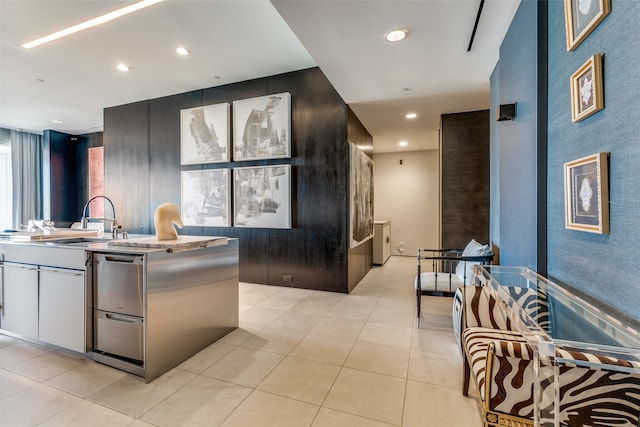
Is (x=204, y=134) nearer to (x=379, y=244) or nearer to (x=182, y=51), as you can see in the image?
(x=182, y=51)

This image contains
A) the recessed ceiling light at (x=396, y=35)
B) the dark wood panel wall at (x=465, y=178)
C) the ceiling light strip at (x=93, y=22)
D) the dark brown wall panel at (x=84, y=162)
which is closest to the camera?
the recessed ceiling light at (x=396, y=35)

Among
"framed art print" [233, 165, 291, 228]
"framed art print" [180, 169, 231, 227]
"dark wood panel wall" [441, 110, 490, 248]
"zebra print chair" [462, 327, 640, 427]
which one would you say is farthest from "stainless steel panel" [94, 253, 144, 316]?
"dark wood panel wall" [441, 110, 490, 248]

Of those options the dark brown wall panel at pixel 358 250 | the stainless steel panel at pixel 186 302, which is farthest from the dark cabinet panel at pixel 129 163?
the dark brown wall panel at pixel 358 250

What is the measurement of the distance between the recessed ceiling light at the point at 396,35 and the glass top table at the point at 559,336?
2.22 meters

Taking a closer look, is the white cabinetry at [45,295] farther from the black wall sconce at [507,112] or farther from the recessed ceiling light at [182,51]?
the black wall sconce at [507,112]

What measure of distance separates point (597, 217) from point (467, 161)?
11.3 ft

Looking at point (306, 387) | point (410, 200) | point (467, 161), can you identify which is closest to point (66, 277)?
point (306, 387)

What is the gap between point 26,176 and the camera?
7.12m

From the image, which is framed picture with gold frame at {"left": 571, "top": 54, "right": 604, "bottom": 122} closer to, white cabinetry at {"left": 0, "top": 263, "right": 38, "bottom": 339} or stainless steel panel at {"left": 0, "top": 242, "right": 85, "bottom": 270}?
stainless steel panel at {"left": 0, "top": 242, "right": 85, "bottom": 270}

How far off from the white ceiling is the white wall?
2.31m

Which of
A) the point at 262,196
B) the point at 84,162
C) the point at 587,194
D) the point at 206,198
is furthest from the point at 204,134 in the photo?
the point at 84,162

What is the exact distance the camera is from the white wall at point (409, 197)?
7242 mm

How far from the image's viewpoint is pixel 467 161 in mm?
4426

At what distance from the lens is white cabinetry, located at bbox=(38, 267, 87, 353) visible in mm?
2176
